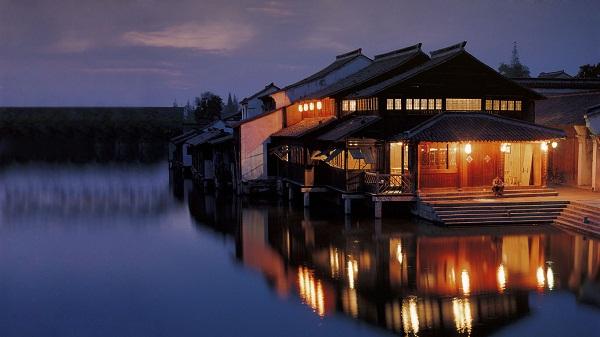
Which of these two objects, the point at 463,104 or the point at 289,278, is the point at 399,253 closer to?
the point at 289,278

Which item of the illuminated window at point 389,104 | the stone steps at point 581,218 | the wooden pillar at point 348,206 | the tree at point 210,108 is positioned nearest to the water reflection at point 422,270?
the stone steps at point 581,218

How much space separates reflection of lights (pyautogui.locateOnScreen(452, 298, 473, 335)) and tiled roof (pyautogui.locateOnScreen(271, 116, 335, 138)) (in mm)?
19033

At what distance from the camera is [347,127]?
32.0 metres

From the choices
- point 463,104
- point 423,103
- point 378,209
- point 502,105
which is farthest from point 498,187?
point 502,105

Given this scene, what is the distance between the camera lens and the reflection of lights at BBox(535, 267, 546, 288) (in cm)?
1777

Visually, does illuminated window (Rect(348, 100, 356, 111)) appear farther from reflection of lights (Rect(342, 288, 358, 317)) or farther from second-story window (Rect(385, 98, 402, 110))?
reflection of lights (Rect(342, 288, 358, 317))

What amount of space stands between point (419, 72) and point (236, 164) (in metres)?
15.4

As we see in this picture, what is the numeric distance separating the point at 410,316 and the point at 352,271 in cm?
460

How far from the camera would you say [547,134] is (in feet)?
94.8

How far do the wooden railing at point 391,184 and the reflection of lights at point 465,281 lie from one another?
31.8ft

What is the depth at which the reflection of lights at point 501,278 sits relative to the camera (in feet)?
57.2

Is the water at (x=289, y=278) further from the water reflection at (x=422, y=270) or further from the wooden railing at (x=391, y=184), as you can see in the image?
the wooden railing at (x=391, y=184)

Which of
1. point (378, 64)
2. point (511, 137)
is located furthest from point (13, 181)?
point (511, 137)

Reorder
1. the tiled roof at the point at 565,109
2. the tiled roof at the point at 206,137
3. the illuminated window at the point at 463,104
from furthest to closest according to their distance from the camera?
the tiled roof at the point at 206,137 → the tiled roof at the point at 565,109 → the illuminated window at the point at 463,104
